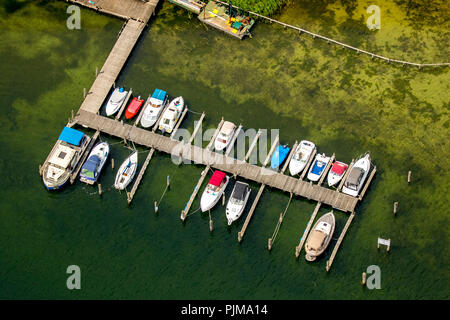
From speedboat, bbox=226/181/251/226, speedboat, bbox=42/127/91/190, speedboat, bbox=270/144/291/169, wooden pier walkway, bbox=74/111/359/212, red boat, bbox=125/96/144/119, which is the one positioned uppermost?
speedboat, bbox=270/144/291/169

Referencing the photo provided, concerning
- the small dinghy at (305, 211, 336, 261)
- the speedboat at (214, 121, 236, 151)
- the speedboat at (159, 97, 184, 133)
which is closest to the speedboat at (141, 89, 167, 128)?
the speedboat at (159, 97, 184, 133)

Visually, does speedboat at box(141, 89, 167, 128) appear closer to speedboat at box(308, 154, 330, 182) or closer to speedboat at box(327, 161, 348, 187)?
speedboat at box(308, 154, 330, 182)

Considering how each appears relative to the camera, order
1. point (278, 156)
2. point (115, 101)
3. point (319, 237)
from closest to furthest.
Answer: point (319, 237) < point (278, 156) < point (115, 101)

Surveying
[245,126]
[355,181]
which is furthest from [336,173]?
[245,126]

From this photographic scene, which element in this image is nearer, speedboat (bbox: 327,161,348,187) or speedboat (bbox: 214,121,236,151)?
speedboat (bbox: 327,161,348,187)

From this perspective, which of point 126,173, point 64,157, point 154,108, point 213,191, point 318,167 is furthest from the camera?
point 154,108

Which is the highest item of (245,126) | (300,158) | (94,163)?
(245,126)

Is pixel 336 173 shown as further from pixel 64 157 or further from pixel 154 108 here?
pixel 64 157

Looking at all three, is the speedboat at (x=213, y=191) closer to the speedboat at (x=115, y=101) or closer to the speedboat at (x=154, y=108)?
the speedboat at (x=154, y=108)
